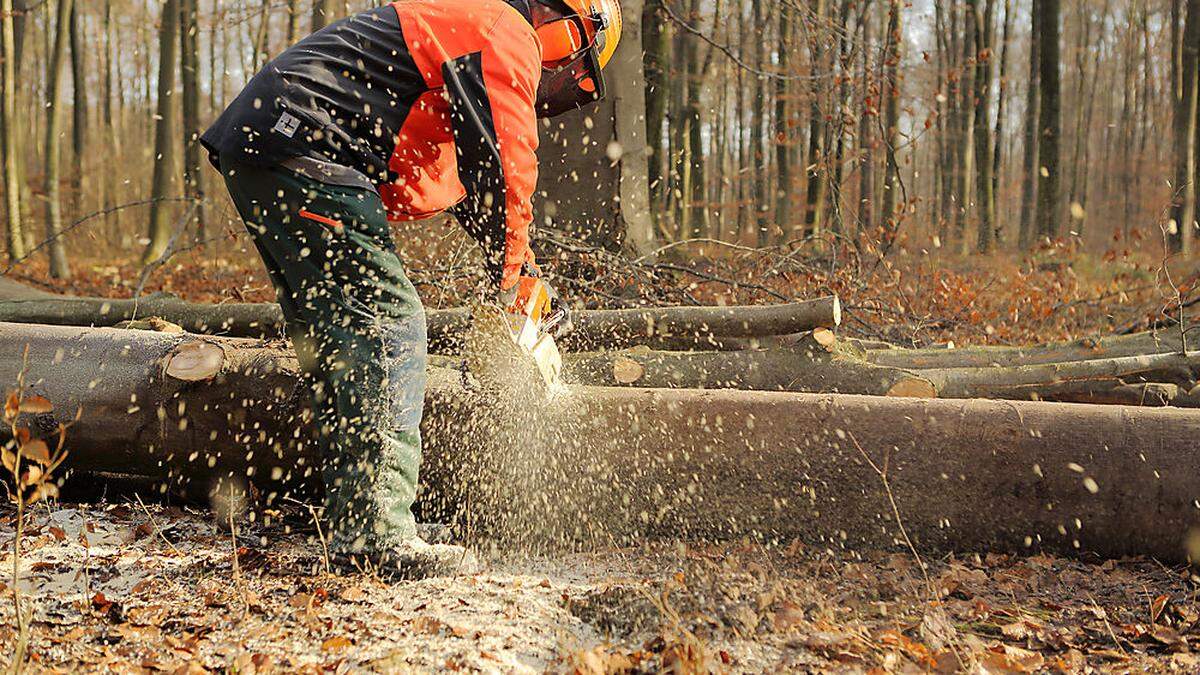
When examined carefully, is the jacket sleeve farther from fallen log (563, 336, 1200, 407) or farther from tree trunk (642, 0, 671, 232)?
tree trunk (642, 0, 671, 232)

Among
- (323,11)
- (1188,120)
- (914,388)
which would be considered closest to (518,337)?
(914,388)

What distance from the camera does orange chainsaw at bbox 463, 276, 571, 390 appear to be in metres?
2.73

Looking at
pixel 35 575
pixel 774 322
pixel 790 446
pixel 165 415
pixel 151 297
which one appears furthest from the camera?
pixel 151 297

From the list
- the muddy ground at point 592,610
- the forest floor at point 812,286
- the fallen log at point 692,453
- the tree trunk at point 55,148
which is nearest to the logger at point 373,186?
the muddy ground at point 592,610

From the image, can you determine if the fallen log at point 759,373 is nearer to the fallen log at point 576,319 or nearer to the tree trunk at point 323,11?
the fallen log at point 576,319

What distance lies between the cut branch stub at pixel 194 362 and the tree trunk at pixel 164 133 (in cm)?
969

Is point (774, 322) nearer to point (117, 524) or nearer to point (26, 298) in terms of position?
point (117, 524)

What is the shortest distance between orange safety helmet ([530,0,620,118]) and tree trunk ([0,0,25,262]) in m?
10.6

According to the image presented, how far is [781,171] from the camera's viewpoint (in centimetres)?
1529

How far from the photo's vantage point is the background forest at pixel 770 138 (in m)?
7.19

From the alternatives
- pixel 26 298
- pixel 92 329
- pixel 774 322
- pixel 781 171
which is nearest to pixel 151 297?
pixel 26 298

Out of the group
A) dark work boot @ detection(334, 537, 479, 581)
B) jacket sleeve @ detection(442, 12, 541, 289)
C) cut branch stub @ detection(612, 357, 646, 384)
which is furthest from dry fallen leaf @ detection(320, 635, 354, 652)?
cut branch stub @ detection(612, 357, 646, 384)

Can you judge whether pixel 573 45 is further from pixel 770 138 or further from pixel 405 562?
pixel 770 138

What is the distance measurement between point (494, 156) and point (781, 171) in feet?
43.8
